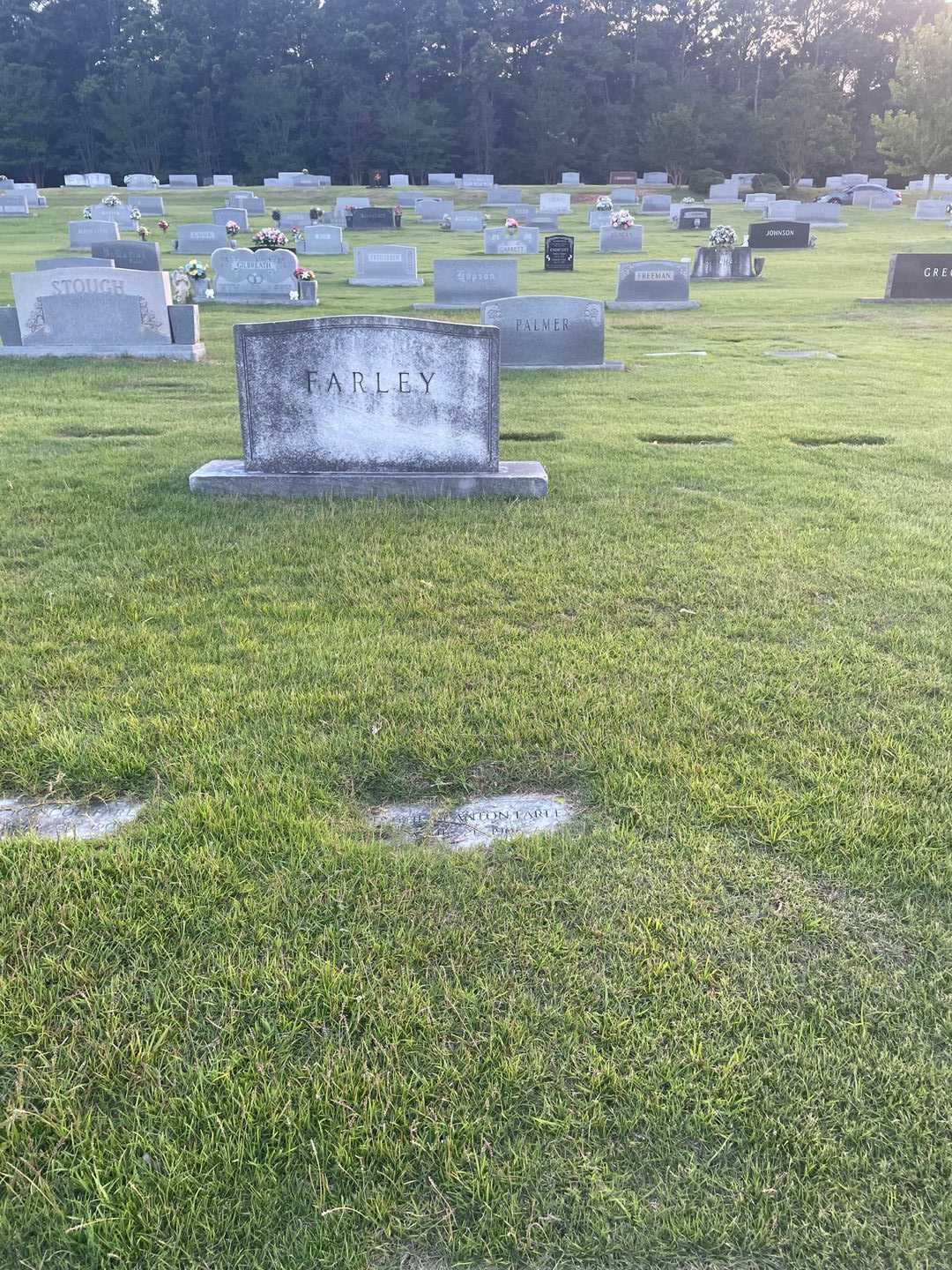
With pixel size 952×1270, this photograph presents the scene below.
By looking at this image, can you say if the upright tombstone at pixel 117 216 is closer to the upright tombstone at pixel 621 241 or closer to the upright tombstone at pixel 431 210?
the upright tombstone at pixel 431 210

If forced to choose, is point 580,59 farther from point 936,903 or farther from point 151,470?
point 936,903

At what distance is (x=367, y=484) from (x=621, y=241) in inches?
1014

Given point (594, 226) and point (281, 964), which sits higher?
point (594, 226)

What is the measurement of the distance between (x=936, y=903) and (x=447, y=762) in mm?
1417

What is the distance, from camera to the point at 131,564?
452 cm

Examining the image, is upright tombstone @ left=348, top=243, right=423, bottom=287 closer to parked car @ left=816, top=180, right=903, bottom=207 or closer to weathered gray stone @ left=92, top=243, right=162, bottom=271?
weathered gray stone @ left=92, top=243, right=162, bottom=271

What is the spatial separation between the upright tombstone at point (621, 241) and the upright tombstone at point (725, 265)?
6.30 metres

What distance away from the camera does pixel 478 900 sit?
231cm

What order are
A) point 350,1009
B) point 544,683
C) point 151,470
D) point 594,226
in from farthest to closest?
point 594,226
point 151,470
point 544,683
point 350,1009

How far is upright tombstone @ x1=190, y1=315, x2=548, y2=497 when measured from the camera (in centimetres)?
552

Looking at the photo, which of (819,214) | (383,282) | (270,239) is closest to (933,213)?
(819,214)

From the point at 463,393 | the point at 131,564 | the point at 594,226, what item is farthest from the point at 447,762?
the point at 594,226

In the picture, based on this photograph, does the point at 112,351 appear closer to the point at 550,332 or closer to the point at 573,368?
the point at 550,332

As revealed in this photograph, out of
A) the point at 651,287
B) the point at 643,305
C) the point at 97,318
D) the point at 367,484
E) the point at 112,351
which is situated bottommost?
the point at 367,484
